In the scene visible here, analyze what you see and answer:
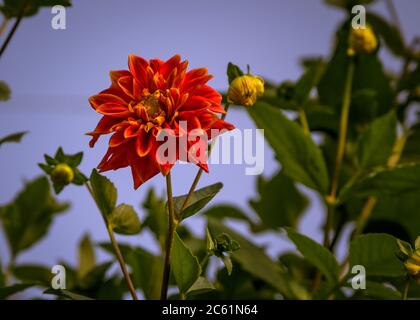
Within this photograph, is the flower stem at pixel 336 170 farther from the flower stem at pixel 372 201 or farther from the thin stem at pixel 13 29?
the thin stem at pixel 13 29

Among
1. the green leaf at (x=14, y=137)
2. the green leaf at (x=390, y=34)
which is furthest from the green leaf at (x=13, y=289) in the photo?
the green leaf at (x=390, y=34)

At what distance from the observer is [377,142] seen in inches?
23.5

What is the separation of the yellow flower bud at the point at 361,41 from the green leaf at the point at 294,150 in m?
0.12

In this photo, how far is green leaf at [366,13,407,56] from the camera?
837 mm

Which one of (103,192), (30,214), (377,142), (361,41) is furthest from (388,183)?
(30,214)

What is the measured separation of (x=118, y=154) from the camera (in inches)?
16.0

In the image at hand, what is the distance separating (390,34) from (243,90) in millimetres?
490

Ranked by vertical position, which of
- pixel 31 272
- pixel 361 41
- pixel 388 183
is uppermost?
pixel 361 41

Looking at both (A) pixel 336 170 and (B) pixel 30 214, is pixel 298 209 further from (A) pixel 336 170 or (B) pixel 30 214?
(B) pixel 30 214

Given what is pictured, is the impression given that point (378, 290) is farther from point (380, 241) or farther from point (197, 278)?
point (197, 278)

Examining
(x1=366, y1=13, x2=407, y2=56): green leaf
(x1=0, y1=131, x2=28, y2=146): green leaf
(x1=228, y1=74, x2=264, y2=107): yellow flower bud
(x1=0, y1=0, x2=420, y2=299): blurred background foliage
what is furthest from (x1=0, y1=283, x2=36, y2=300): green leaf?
→ (x1=366, y1=13, x2=407, y2=56): green leaf

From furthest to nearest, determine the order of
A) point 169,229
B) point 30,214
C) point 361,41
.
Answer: point 30,214 < point 361,41 < point 169,229
